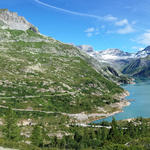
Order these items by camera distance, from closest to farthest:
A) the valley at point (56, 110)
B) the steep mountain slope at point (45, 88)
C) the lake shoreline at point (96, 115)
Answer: the valley at point (56, 110) < the lake shoreline at point (96, 115) < the steep mountain slope at point (45, 88)

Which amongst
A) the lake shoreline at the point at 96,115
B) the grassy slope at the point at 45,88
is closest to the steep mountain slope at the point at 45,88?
the grassy slope at the point at 45,88

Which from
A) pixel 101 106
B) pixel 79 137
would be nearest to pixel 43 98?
pixel 101 106

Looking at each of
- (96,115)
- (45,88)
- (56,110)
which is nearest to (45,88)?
(45,88)

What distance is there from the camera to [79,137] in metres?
70.3

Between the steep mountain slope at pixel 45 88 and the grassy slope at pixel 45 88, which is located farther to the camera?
the grassy slope at pixel 45 88

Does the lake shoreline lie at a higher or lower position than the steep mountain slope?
lower

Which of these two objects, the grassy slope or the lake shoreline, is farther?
the grassy slope

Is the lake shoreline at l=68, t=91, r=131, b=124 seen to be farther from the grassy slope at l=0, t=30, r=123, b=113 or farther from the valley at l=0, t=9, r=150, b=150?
the grassy slope at l=0, t=30, r=123, b=113

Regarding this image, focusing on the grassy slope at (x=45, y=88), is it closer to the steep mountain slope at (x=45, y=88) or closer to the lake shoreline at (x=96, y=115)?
the steep mountain slope at (x=45, y=88)

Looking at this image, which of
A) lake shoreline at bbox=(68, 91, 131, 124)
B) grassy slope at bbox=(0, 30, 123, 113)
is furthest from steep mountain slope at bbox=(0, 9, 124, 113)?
lake shoreline at bbox=(68, 91, 131, 124)

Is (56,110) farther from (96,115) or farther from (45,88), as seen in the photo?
(45,88)

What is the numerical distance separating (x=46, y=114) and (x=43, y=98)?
2130 cm

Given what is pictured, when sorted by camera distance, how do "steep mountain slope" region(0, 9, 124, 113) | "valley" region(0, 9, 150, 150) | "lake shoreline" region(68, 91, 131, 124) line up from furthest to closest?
"steep mountain slope" region(0, 9, 124, 113)
"lake shoreline" region(68, 91, 131, 124)
"valley" region(0, 9, 150, 150)

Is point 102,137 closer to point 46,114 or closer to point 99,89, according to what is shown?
point 46,114
